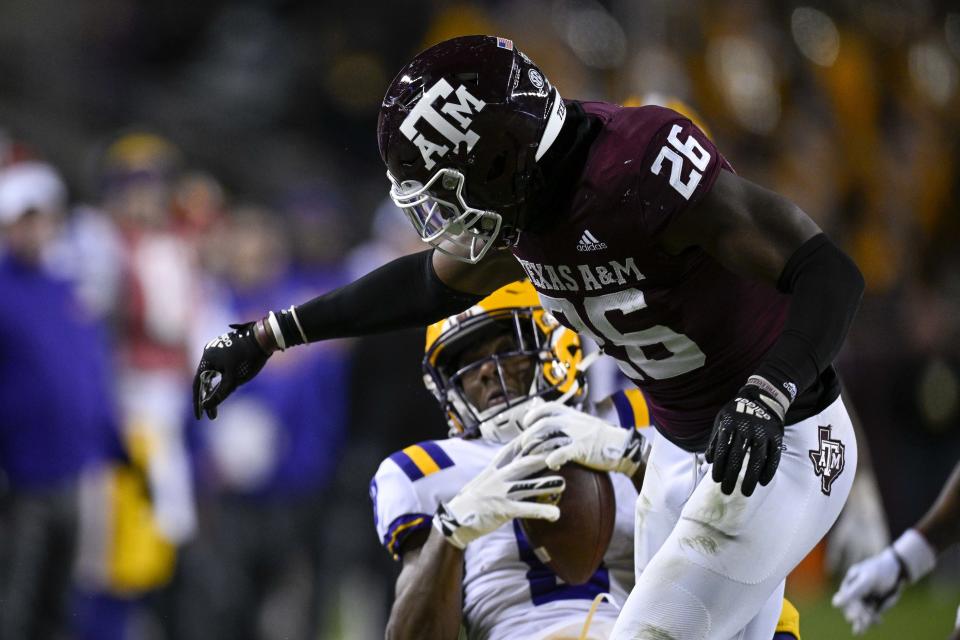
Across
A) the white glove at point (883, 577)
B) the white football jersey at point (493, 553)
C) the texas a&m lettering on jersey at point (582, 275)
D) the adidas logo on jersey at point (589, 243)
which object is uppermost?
the adidas logo on jersey at point (589, 243)

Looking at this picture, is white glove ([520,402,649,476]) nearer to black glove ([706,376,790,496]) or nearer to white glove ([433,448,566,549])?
white glove ([433,448,566,549])

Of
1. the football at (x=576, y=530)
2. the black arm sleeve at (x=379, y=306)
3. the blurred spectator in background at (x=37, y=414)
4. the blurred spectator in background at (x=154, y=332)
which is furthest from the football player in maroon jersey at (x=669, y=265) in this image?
the blurred spectator in background at (x=154, y=332)

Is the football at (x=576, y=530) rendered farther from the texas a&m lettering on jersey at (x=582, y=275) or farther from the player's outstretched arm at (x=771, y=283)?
the player's outstretched arm at (x=771, y=283)

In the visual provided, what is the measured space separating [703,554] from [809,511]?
0.23m

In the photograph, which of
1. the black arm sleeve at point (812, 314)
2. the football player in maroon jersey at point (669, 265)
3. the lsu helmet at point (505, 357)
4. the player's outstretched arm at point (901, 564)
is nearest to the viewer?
the black arm sleeve at point (812, 314)

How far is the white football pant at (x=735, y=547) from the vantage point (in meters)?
2.60

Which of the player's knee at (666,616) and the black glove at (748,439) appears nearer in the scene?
the black glove at (748,439)

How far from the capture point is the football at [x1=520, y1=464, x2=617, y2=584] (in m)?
3.03

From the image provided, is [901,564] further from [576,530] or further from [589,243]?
[589,243]

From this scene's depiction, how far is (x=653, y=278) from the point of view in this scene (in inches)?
104

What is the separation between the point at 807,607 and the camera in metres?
7.23

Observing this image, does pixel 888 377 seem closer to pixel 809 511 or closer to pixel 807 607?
pixel 807 607

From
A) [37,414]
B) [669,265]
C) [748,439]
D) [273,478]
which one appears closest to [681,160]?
[669,265]

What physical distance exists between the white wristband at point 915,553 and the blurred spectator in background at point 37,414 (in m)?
3.54
